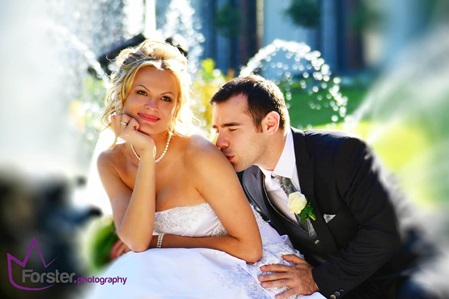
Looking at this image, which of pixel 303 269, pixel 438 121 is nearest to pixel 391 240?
pixel 303 269

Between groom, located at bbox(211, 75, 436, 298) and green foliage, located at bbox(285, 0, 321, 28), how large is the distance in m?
15.4

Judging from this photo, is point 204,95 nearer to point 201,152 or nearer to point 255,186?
point 255,186

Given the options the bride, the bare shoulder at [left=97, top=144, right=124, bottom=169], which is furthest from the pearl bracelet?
the bare shoulder at [left=97, top=144, right=124, bottom=169]

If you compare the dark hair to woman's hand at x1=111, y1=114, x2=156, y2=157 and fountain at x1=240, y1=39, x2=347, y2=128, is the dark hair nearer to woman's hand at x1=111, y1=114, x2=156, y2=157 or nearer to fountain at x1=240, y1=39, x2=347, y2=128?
woman's hand at x1=111, y1=114, x2=156, y2=157

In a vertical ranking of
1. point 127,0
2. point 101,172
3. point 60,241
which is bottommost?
Result: point 60,241

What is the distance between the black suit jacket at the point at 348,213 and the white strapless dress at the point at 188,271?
153 mm

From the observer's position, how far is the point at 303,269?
3.15 m

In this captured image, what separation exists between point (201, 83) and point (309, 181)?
159 inches

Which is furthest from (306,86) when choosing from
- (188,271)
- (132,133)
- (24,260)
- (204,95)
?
(188,271)

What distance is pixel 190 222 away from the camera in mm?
3184

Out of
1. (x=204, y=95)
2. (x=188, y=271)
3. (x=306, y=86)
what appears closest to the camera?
(x=188, y=271)

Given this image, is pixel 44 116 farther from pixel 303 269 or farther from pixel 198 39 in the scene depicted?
pixel 198 39

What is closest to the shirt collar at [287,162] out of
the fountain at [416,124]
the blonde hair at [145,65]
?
the blonde hair at [145,65]

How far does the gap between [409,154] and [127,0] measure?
265 inches
